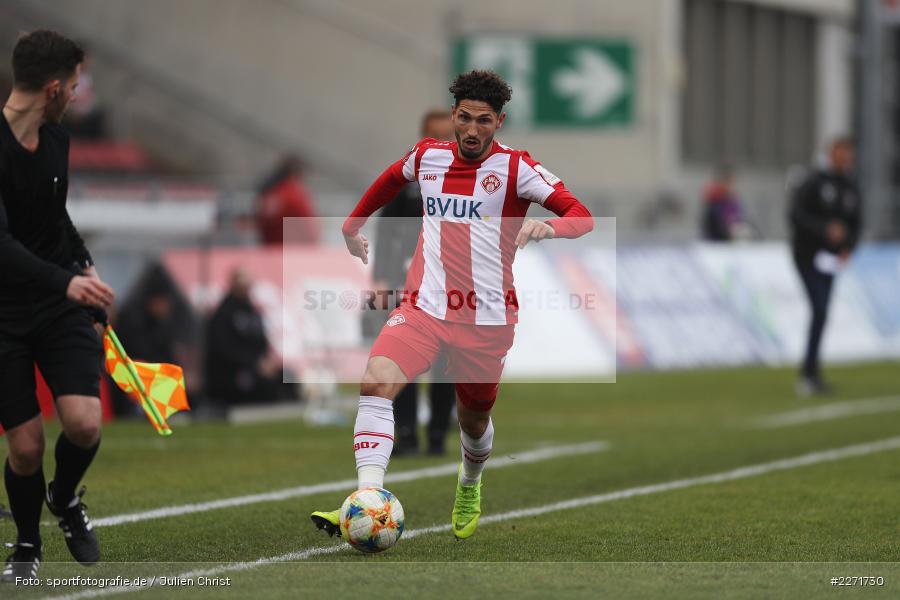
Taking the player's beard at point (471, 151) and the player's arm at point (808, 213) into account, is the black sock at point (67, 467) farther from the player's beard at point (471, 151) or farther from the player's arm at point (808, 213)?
the player's arm at point (808, 213)

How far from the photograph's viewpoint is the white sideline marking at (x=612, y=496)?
6953 millimetres

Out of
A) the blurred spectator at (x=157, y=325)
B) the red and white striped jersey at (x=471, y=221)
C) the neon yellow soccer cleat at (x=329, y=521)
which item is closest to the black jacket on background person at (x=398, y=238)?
the red and white striped jersey at (x=471, y=221)

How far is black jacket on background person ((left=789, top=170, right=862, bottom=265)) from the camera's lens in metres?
17.3

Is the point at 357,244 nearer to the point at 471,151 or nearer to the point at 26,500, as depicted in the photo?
the point at 471,151

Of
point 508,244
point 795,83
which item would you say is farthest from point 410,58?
point 508,244

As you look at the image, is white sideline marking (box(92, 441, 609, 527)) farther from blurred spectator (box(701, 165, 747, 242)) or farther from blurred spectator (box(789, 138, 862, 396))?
blurred spectator (box(701, 165, 747, 242))

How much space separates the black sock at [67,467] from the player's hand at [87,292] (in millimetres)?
671

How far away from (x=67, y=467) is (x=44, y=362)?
0.46 meters

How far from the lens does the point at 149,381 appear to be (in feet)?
24.8

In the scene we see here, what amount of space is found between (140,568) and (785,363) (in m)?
15.4

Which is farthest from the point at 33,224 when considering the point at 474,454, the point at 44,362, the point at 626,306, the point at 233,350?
the point at 626,306

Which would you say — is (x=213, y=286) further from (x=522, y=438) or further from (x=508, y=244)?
(x=508, y=244)

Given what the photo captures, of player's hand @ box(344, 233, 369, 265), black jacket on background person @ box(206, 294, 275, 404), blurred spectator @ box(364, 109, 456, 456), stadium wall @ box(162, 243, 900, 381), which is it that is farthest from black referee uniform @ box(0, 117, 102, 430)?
stadium wall @ box(162, 243, 900, 381)

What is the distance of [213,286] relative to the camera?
17109 millimetres
